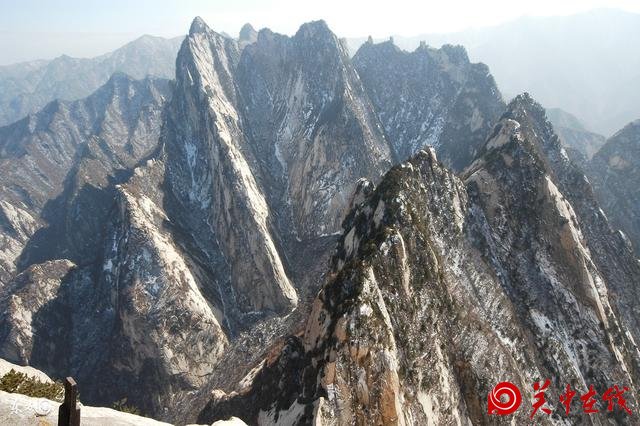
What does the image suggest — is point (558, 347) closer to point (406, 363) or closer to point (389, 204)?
point (406, 363)

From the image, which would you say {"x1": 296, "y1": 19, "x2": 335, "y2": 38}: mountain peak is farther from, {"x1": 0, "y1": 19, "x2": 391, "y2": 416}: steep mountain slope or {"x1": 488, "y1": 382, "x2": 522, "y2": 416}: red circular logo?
{"x1": 488, "y1": 382, "x2": 522, "y2": 416}: red circular logo

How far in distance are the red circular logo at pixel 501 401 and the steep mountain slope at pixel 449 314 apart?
0.96m

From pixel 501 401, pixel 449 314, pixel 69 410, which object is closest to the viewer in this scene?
pixel 69 410

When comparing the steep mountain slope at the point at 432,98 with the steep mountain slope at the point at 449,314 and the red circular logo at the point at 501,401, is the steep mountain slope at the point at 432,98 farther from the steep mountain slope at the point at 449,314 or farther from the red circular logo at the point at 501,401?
the red circular logo at the point at 501,401

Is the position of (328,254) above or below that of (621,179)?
below

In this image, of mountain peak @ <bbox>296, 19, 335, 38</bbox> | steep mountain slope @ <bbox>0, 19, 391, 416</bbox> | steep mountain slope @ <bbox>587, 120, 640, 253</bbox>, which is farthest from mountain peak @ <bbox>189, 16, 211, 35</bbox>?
steep mountain slope @ <bbox>587, 120, 640, 253</bbox>

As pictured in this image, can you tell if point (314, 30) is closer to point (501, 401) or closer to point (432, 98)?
point (432, 98)

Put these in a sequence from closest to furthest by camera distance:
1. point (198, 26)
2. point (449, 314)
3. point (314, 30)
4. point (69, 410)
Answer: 1. point (69, 410)
2. point (449, 314)
3. point (314, 30)
4. point (198, 26)

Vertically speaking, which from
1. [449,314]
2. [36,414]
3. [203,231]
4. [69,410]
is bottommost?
[36,414]

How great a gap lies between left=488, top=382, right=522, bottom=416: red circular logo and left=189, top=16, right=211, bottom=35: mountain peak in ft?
548

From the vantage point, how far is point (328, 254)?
11300 cm

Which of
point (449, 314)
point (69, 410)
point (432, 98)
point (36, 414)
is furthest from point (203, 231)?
point (69, 410)

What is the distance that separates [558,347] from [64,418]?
56373 mm

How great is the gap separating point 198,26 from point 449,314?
16605 cm
